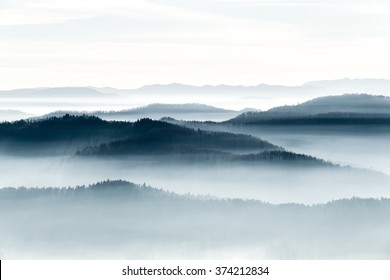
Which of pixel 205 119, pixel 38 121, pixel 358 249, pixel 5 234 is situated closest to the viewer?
pixel 358 249

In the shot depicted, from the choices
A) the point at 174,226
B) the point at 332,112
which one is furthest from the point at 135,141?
the point at 174,226

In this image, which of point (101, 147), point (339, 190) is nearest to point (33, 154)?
point (101, 147)

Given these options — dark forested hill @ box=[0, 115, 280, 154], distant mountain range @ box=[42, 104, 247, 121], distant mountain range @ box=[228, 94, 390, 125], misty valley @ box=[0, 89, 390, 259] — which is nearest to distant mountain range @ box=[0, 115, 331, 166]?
dark forested hill @ box=[0, 115, 280, 154]

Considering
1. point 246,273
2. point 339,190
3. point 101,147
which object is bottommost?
point 246,273

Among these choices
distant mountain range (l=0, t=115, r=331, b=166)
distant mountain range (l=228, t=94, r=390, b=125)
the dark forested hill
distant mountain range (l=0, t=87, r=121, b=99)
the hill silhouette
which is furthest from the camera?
the dark forested hill

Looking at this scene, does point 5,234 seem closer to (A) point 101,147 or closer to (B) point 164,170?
(B) point 164,170

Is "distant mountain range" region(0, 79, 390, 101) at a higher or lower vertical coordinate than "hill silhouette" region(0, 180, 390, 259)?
higher

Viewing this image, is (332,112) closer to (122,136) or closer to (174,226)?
(122,136)

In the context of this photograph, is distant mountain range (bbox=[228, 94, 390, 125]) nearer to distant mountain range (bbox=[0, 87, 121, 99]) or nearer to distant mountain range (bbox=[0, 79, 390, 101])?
distant mountain range (bbox=[0, 79, 390, 101])

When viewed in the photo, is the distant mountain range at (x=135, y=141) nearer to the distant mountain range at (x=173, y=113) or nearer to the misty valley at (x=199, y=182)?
the misty valley at (x=199, y=182)
